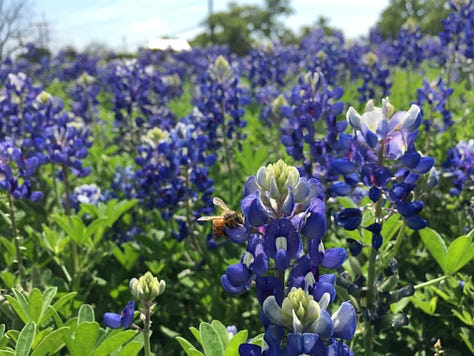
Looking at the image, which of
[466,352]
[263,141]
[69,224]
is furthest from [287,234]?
[263,141]

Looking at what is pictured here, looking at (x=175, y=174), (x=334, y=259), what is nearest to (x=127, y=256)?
(x=175, y=174)

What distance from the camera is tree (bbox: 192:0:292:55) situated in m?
43.7

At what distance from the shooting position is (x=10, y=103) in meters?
4.75

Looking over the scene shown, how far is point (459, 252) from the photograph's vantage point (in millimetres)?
2145

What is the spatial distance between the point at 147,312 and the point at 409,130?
40.3 inches

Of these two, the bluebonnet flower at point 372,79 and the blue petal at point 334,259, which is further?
the bluebonnet flower at point 372,79

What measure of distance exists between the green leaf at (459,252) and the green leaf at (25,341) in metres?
1.52

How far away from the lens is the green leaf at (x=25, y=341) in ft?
4.91

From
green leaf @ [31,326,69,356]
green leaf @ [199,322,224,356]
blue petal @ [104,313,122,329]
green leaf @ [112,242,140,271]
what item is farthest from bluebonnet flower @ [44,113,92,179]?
green leaf @ [199,322,224,356]

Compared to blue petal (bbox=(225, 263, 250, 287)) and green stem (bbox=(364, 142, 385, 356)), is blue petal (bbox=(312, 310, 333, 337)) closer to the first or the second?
blue petal (bbox=(225, 263, 250, 287))

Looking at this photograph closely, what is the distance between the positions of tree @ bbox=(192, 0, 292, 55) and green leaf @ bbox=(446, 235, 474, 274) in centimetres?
4005

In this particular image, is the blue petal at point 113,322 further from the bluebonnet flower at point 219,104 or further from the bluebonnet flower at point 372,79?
the bluebonnet flower at point 372,79

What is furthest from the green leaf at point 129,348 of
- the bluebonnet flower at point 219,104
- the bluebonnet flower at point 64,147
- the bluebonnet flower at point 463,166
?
the bluebonnet flower at point 219,104

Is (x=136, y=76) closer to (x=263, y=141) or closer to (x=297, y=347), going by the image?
(x=263, y=141)
